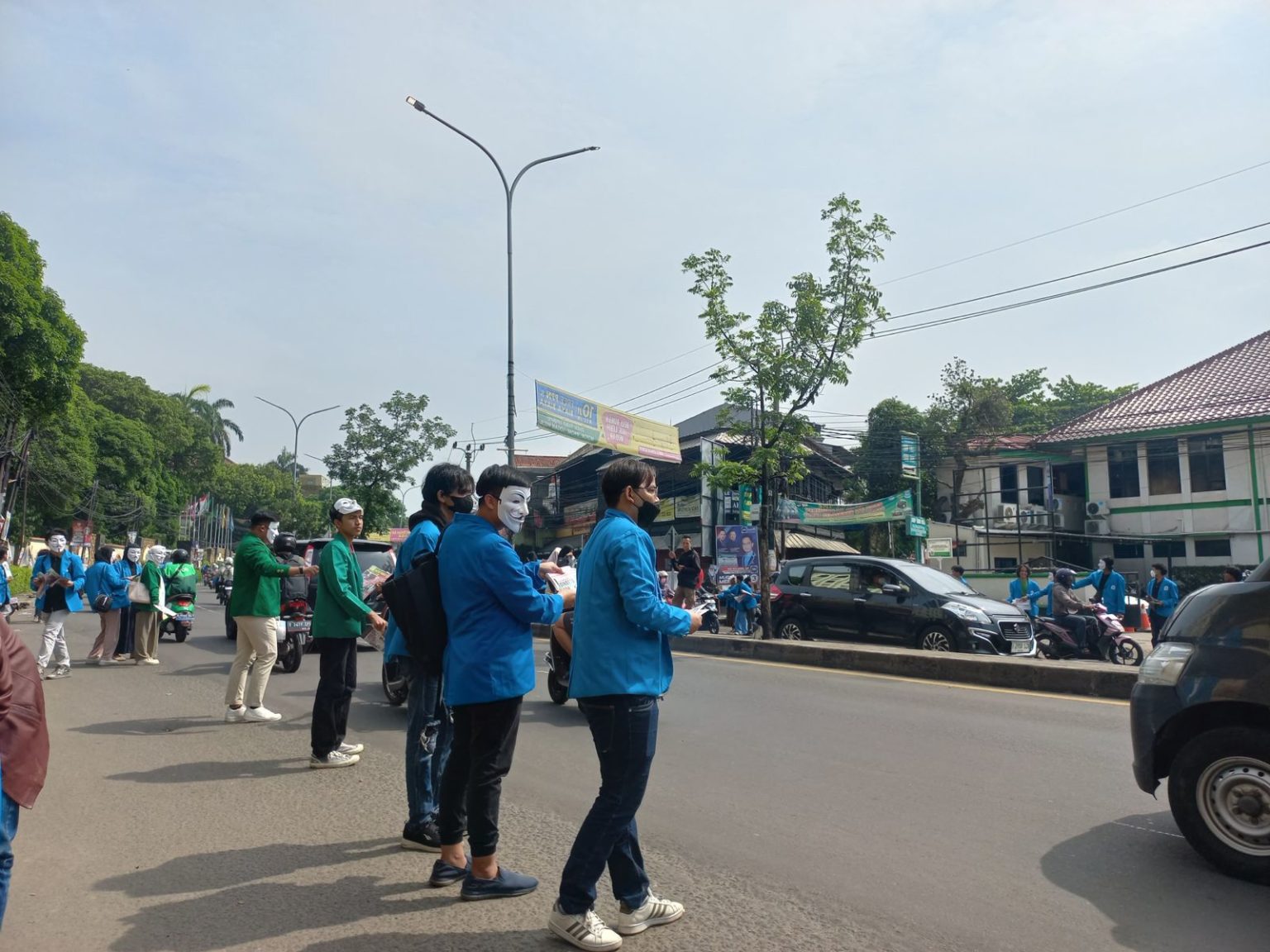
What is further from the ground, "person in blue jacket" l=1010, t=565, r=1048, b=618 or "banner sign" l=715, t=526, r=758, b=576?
"banner sign" l=715, t=526, r=758, b=576

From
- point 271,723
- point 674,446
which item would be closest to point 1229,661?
point 271,723

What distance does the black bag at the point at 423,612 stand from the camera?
425 centimetres

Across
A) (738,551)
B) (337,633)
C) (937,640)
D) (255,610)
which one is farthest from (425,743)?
A: (738,551)

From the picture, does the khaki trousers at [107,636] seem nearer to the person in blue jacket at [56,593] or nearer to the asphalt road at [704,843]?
the person in blue jacket at [56,593]

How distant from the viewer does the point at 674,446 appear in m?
29.6

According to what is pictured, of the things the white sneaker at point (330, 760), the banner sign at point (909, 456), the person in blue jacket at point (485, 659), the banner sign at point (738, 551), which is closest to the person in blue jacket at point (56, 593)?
the white sneaker at point (330, 760)

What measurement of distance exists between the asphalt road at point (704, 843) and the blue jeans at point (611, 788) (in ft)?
0.92

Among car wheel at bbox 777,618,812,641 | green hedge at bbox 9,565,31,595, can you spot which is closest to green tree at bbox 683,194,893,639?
car wheel at bbox 777,618,812,641

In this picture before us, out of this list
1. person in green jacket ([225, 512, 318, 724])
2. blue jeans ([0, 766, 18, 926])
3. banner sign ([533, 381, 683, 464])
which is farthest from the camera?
banner sign ([533, 381, 683, 464])

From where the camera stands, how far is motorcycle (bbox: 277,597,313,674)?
11.4 metres

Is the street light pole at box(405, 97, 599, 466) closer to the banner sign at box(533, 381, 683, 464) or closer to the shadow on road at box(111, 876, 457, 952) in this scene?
the banner sign at box(533, 381, 683, 464)

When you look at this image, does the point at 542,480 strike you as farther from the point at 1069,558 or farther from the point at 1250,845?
the point at 1250,845

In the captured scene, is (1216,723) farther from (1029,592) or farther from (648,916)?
(1029,592)

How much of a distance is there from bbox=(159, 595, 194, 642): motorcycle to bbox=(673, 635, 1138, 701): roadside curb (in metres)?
8.50
